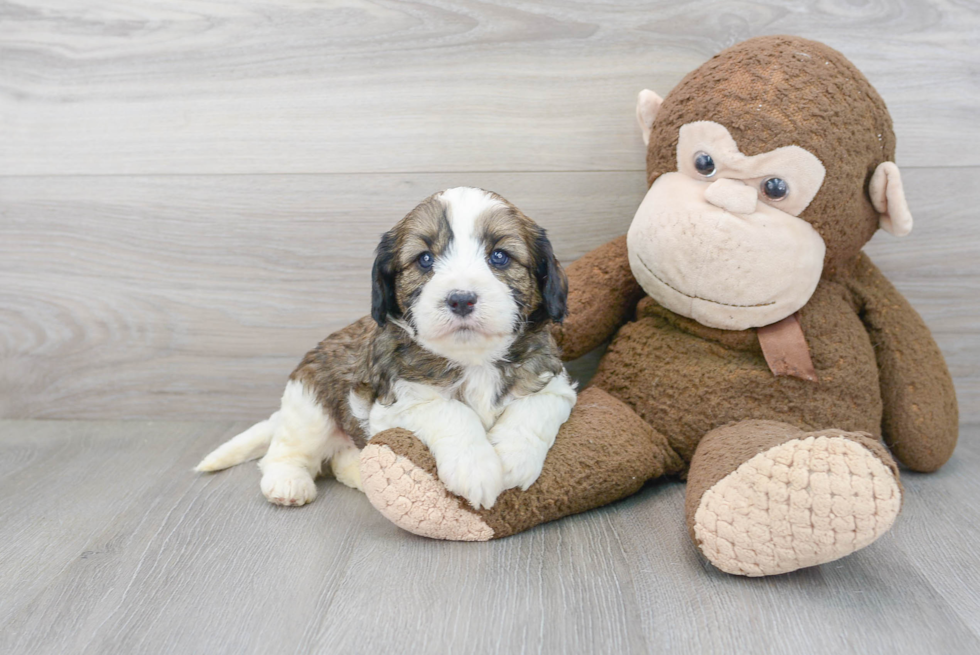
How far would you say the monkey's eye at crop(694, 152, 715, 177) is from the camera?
163 centimetres

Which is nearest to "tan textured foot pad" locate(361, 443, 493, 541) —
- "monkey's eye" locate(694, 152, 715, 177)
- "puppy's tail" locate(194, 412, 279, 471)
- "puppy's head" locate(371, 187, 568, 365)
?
"puppy's head" locate(371, 187, 568, 365)

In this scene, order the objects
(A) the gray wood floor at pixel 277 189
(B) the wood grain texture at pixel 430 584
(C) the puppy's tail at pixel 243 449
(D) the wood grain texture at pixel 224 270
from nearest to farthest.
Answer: (B) the wood grain texture at pixel 430 584 < (A) the gray wood floor at pixel 277 189 < (C) the puppy's tail at pixel 243 449 < (D) the wood grain texture at pixel 224 270

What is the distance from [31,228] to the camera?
2.20m

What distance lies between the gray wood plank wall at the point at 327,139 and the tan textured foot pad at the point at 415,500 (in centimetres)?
80

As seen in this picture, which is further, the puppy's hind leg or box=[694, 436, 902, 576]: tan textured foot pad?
the puppy's hind leg

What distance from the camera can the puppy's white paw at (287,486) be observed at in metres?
1.73

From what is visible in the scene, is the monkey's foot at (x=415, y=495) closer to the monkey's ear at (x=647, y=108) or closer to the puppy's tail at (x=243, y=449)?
the puppy's tail at (x=243, y=449)

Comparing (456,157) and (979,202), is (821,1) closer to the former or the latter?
(979,202)

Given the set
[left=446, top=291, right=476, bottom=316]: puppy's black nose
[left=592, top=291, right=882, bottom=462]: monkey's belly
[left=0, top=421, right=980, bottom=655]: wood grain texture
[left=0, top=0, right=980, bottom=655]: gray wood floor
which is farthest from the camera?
[left=0, top=0, right=980, bottom=655]: gray wood floor

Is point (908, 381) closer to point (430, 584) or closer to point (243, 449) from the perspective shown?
point (430, 584)

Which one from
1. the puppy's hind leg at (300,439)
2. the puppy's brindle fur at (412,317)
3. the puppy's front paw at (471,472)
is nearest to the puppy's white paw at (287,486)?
the puppy's hind leg at (300,439)

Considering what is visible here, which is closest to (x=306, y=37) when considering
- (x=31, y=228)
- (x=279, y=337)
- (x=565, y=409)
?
(x=279, y=337)

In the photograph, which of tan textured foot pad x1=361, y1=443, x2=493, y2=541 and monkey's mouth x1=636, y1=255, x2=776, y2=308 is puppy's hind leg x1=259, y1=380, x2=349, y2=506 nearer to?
tan textured foot pad x1=361, y1=443, x2=493, y2=541

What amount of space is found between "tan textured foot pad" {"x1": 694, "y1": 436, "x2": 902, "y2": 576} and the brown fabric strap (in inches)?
14.9
